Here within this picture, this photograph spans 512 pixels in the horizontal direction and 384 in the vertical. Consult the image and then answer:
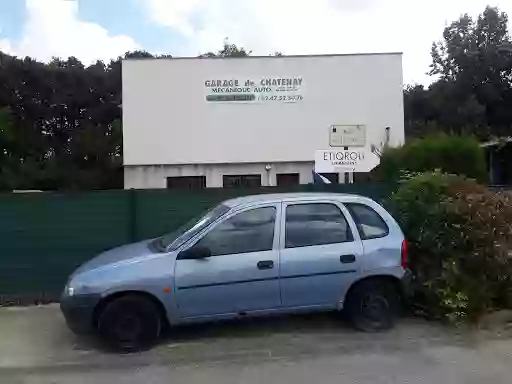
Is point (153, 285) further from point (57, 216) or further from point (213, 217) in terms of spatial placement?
point (57, 216)

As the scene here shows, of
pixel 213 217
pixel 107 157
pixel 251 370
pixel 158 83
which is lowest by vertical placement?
pixel 251 370

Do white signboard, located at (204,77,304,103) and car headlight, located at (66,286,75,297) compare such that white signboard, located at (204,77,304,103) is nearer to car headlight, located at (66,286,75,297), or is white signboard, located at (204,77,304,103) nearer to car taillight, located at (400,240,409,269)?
car taillight, located at (400,240,409,269)

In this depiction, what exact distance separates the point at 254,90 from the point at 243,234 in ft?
84.6

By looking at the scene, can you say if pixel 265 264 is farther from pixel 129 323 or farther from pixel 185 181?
pixel 185 181

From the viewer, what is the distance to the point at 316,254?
6.62 meters

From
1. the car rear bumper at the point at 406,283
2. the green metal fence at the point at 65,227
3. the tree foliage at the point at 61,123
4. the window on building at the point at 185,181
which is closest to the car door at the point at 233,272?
the car rear bumper at the point at 406,283

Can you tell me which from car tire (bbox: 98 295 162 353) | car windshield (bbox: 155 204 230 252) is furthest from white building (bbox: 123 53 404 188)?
car tire (bbox: 98 295 162 353)

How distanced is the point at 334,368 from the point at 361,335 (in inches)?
42.1

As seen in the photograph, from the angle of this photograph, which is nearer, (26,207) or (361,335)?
(361,335)

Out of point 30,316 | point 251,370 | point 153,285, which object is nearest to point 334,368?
point 251,370

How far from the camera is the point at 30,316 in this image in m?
7.83

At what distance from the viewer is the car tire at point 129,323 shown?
6.28 metres

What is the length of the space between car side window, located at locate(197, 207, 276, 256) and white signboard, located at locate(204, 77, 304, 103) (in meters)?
25.4

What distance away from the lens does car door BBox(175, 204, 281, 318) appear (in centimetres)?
635
